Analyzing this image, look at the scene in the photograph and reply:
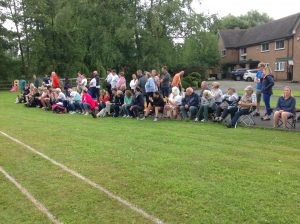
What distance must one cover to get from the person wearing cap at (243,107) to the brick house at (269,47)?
36044 mm

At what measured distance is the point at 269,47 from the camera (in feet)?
180

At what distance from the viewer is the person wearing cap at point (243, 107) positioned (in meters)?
12.3

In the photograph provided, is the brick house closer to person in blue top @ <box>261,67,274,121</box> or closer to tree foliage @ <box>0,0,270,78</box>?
tree foliage @ <box>0,0,270,78</box>

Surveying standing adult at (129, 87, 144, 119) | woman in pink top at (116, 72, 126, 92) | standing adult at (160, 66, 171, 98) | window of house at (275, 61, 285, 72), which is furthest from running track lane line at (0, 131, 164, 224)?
window of house at (275, 61, 285, 72)

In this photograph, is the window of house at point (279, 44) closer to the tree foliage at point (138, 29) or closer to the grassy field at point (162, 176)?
the tree foliage at point (138, 29)

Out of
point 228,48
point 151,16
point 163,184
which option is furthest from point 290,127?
point 228,48

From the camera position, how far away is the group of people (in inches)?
500

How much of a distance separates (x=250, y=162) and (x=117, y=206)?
3260mm

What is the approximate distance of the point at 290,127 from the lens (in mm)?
11789

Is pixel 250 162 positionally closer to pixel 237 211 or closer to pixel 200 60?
pixel 237 211

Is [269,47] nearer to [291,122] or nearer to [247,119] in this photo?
[247,119]

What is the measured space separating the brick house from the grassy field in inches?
1568

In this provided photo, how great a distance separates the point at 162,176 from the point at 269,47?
170ft

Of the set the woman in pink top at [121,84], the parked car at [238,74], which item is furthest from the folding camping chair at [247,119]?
the parked car at [238,74]
